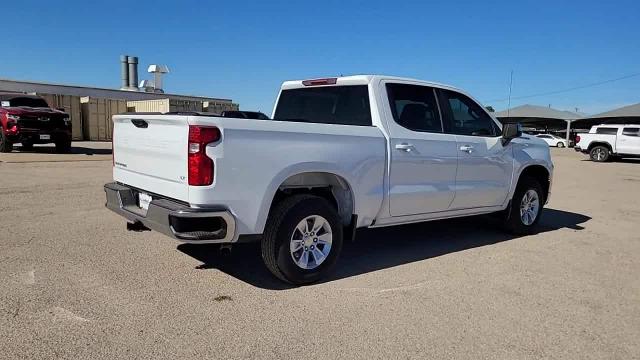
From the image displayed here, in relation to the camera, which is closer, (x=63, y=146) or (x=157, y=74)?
(x=63, y=146)

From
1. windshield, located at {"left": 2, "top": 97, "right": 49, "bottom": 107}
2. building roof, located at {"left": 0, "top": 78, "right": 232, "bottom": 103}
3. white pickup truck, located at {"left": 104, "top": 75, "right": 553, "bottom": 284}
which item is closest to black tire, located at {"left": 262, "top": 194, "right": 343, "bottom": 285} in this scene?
white pickup truck, located at {"left": 104, "top": 75, "right": 553, "bottom": 284}

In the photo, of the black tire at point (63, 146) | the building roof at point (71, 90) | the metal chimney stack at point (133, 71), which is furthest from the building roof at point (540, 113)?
the black tire at point (63, 146)

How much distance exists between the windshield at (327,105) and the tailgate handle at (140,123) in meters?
1.92

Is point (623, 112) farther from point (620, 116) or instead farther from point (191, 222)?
point (191, 222)

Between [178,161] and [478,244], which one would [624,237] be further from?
[178,161]

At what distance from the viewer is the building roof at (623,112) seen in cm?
4716

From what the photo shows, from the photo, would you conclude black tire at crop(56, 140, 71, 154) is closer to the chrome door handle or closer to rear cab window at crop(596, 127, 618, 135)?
the chrome door handle

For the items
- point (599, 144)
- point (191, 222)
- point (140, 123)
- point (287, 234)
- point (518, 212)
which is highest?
point (140, 123)

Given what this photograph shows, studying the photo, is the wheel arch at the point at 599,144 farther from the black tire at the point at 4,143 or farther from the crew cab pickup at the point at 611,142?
the black tire at the point at 4,143

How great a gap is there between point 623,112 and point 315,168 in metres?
53.6

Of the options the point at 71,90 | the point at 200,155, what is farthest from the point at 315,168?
the point at 71,90

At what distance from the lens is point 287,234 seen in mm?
4230

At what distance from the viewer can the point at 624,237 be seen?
7.02 metres

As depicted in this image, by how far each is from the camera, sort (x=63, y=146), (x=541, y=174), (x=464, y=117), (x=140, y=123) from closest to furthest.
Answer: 1. (x=140, y=123)
2. (x=464, y=117)
3. (x=541, y=174)
4. (x=63, y=146)
